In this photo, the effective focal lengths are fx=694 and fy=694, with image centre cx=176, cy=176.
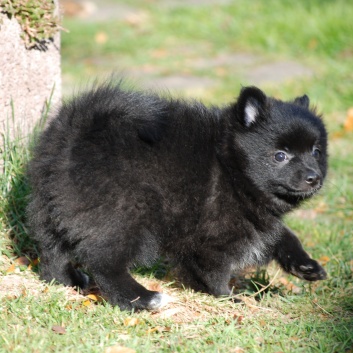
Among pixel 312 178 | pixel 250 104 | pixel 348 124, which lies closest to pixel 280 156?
pixel 312 178

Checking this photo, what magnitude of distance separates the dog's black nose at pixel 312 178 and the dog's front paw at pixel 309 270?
0.60 metres

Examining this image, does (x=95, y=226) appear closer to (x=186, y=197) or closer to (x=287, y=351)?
(x=186, y=197)

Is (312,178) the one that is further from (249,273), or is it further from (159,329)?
(159,329)

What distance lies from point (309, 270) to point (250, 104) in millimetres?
1178

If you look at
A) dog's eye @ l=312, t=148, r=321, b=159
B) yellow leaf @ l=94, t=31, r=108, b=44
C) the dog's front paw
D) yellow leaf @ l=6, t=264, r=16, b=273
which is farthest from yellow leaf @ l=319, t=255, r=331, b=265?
yellow leaf @ l=94, t=31, r=108, b=44

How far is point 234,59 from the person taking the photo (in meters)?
9.83

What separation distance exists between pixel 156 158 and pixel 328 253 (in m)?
1.91

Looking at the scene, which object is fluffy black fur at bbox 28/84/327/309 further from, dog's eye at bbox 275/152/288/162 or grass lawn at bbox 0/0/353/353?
grass lawn at bbox 0/0/353/353

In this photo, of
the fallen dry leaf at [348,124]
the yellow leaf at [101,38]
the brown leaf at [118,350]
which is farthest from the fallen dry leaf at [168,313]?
the yellow leaf at [101,38]

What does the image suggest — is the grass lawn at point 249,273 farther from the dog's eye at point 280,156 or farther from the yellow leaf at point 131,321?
the dog's eye at point 280,156

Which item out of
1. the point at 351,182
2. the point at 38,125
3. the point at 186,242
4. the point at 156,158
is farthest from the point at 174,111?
the point at 351,182

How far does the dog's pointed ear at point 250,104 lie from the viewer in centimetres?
431

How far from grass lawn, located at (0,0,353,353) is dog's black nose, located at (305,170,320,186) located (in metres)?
0.68

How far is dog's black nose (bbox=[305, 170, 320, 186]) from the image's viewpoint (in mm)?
4262
